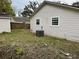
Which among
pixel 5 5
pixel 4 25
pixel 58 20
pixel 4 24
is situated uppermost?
pixel 5 5

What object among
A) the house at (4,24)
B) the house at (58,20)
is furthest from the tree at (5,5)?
the house at (58,20)

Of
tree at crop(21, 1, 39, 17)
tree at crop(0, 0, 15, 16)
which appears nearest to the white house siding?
tree at crop(0, 0, 15, 16)

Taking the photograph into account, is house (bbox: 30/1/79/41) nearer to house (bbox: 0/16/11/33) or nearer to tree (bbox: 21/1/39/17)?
house (bbox: 0/16/11/33)

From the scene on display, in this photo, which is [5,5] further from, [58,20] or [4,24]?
[58,20]

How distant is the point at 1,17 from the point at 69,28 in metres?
10.5

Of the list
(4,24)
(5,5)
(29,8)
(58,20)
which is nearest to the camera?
(58,20)

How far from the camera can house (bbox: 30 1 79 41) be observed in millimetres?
11858

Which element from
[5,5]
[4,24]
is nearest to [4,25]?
[4,24]

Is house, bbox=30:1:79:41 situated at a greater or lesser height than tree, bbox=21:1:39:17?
lesser

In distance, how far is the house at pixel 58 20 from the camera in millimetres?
11858

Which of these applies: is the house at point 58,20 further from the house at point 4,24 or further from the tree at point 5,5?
the tree at point 5,5

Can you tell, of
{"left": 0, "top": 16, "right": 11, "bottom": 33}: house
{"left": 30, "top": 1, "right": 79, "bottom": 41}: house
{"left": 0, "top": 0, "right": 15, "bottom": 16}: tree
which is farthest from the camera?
{"left": 0, "top": 0, "right": 15, "bottom": 16}: tree

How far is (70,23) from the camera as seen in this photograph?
12.3m

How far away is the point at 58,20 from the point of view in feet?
45.1
